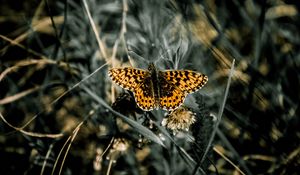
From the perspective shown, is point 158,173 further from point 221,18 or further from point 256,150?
point 221,18

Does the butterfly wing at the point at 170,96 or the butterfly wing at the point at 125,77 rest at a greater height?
the butterfly wing at the point at 125,77

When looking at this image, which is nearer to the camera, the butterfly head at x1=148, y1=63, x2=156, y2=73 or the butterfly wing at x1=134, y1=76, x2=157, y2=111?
the butterfly wing at x1=134, y1=76, x2=157, y2=111

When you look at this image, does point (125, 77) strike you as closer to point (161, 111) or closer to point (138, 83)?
point (138, 83)

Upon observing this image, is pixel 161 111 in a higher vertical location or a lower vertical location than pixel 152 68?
lower

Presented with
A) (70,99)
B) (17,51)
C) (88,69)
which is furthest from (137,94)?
(17,51)

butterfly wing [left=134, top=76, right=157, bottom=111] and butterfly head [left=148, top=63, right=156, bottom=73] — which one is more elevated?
butterfly head [left=148, top=63, right=156, bottom=73]

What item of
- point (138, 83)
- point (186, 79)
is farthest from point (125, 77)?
point (186, 79)
